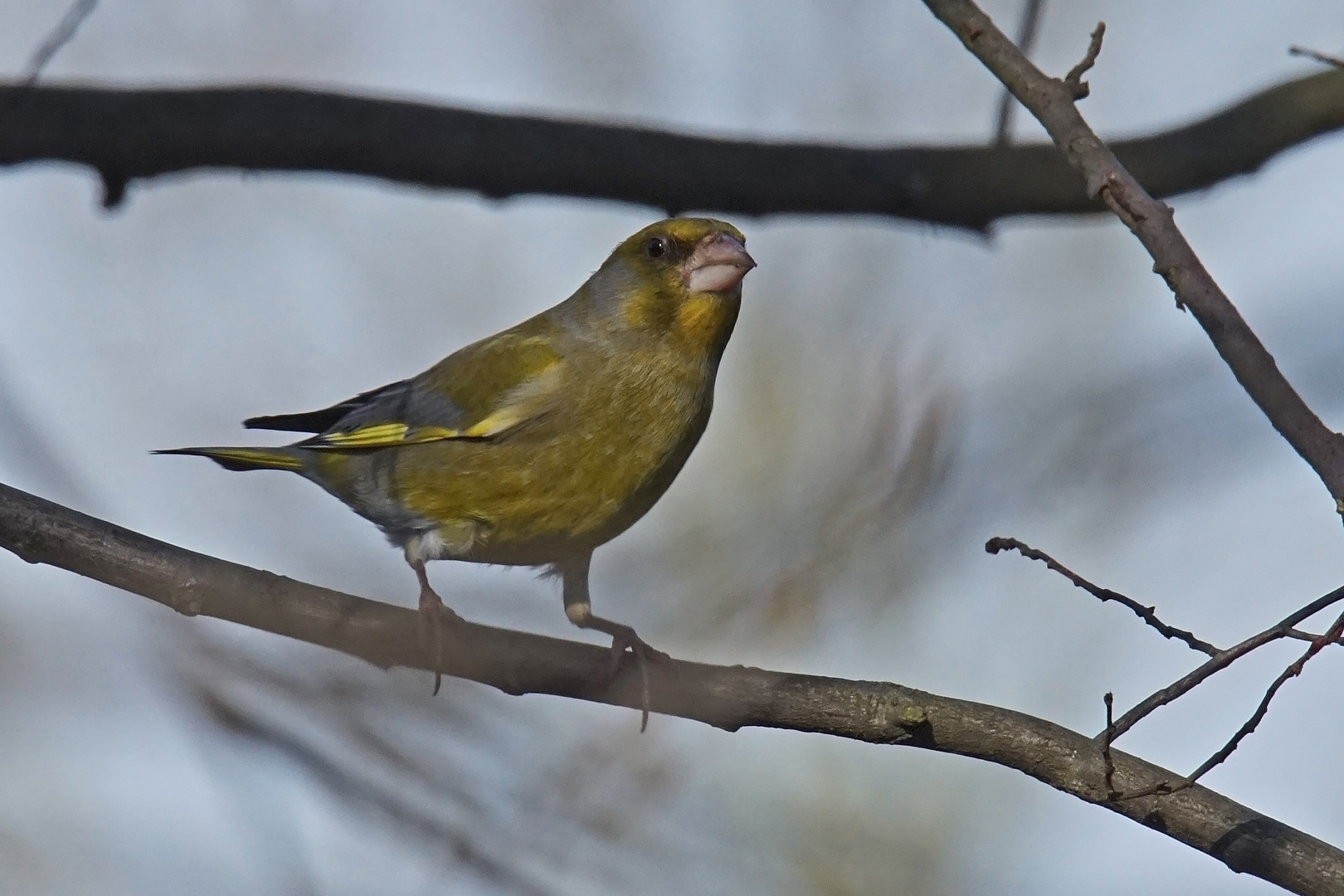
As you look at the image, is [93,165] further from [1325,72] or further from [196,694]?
[1325,72]

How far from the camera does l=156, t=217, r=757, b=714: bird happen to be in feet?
18.2

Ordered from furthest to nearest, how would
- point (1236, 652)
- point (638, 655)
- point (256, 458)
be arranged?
point (256, 458) < point (638, 655) < point (1236, 652)

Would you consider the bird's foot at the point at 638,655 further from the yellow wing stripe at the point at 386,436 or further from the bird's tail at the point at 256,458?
the bird's tail at the point at 256,458

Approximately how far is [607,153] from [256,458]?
1851 mm

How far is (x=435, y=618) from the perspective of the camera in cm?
476

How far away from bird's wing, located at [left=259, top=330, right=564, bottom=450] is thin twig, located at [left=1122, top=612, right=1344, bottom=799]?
2728 millimetres

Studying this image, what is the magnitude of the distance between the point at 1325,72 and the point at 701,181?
2.59 m

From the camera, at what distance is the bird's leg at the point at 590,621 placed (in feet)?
16.6

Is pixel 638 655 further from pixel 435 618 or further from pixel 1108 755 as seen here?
pixel 1108 755

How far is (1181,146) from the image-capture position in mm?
6309

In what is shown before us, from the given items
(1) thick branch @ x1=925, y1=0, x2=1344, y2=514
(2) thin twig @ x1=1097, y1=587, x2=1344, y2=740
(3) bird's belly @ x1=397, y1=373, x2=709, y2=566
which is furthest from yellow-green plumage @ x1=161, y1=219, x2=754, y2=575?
(2) thin twig @ x1=1097, y1=587, x2=1344, y2=740

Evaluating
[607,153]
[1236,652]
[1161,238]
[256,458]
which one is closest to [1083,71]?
[1161,238]

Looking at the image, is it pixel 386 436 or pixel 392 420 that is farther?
pixel 392 420

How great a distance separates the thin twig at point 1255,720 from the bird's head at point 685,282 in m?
2.58
